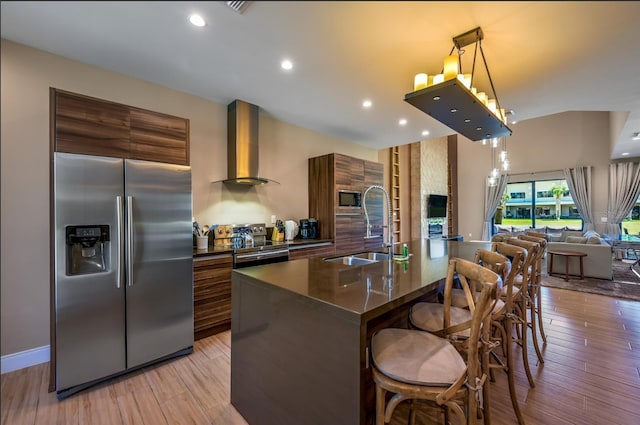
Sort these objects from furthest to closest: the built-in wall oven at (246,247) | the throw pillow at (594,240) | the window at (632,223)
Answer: the window at (632,223) → the throw pillow at (594,240) → the built-in wall oven at (246,247)

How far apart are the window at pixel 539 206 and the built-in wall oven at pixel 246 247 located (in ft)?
27.6

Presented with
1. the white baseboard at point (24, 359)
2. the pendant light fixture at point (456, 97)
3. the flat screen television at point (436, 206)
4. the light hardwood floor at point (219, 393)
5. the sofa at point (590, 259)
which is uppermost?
the pendant light fixture at point (456, 97)

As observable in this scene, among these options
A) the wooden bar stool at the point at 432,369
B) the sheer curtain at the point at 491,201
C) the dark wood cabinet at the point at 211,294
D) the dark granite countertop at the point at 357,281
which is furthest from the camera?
the sheer curtain at the point at 491,201

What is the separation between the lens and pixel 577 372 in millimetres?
2186

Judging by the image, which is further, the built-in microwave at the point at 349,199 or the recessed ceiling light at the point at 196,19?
the built-in microwave at the point at 349,199

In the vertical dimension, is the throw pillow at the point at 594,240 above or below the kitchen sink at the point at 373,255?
below

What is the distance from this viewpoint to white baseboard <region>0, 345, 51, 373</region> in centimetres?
219

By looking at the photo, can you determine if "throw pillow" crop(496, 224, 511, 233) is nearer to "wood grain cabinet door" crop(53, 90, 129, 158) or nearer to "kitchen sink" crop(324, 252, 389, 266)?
"kitchen sink" crop(324, 252, 389, 266)

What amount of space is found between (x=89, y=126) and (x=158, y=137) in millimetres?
468

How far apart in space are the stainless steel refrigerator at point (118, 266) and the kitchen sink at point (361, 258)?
1443 millimetres

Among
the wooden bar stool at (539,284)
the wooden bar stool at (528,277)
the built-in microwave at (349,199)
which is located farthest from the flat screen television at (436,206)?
the wooden bar stool at (528,277)

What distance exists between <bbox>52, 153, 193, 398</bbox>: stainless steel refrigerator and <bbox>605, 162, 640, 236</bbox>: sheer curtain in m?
9.83

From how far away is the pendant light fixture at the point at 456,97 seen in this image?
194 cm

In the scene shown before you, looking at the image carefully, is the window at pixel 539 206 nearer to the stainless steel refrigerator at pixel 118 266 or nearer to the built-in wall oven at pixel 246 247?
the built-in wall oven at pixel 246 247
